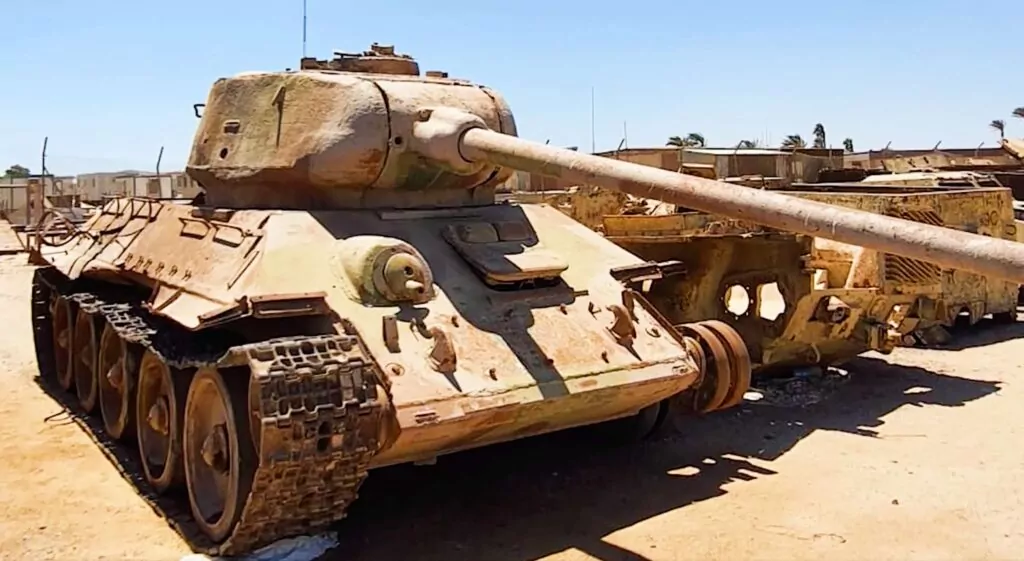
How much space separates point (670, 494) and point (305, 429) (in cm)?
278

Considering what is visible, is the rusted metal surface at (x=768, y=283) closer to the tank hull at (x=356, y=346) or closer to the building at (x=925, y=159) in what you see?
the tank hull at (x=356, y=346)

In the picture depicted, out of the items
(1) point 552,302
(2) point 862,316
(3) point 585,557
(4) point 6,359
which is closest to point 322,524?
(3) point 585,557

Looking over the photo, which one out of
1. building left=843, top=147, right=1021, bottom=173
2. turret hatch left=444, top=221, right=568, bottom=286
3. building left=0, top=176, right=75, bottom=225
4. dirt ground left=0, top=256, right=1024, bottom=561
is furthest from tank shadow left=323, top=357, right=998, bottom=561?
building left=0, top=176, right=75, bottom=225

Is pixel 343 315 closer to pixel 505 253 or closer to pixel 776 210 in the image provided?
pixel 505 253

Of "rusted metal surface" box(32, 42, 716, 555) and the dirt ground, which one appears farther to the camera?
the dirt ground

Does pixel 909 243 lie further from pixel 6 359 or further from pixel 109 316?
pixel 6 359

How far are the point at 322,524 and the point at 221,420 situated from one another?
92cm

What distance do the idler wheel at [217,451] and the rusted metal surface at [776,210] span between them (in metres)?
2.03

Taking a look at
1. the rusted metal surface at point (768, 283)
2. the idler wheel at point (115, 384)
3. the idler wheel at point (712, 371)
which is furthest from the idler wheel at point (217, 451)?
the rusted metal surface at point (768, 283)

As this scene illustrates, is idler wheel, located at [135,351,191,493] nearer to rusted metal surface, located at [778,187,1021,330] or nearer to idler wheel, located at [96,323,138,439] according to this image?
idler wheel, located at [96,323,138,439]

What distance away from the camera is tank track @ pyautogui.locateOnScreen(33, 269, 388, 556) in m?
5.07

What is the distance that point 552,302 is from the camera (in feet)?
21.9

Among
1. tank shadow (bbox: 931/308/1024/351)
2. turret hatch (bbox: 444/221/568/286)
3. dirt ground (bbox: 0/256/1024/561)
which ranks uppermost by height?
turret hatch (bbox: 444/221/568/286)

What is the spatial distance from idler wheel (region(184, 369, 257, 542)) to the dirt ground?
0.97ft
